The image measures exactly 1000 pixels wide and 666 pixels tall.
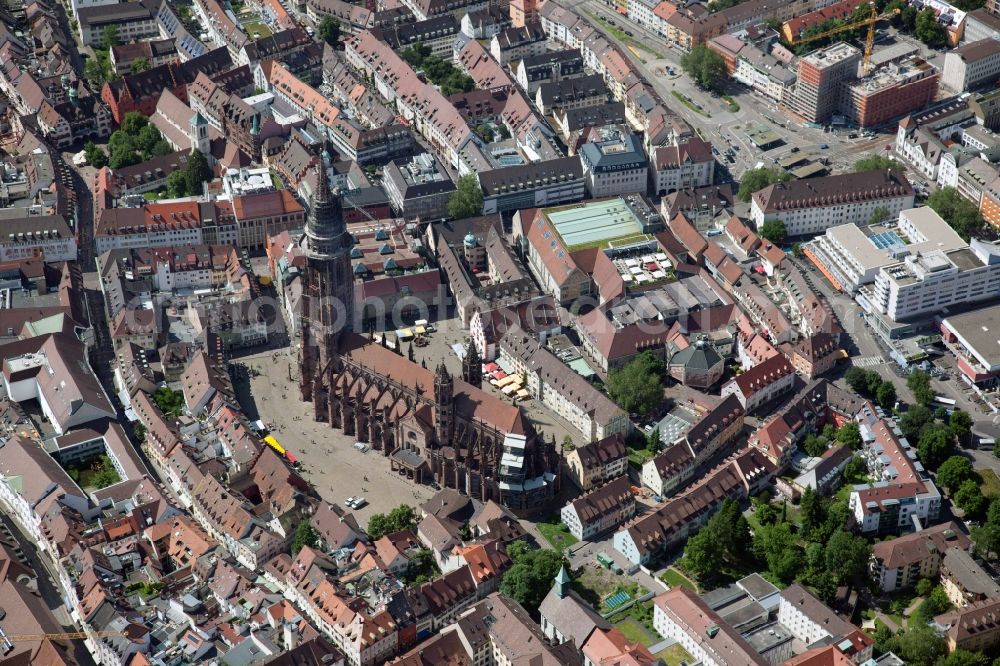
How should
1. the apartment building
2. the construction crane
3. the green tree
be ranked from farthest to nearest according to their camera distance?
1. the construction crane
2. the green tree
3. the apartment building

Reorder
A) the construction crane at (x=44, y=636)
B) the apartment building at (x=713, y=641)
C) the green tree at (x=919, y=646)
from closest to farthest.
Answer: the apartment building at (x=713, y=641), the green tree at (x=919, y=646), the construction crane at (x=44, y=636)

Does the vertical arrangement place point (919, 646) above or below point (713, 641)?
below

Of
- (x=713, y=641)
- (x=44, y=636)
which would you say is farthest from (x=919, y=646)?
(x=44, y=636)

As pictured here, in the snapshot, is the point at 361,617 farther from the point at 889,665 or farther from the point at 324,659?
the point at 889,665

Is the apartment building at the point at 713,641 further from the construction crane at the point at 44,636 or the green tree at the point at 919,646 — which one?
the construction crane at the point at 44,636

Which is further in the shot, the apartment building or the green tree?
the green tree

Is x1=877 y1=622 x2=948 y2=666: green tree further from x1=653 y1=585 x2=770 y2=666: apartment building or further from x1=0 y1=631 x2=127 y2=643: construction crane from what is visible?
x1=0 y1=631 x2=127 y2=643: construction crane

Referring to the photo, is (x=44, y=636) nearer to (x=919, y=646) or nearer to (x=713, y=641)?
(x=713, y=641)

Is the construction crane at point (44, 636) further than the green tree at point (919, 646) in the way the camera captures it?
Yes

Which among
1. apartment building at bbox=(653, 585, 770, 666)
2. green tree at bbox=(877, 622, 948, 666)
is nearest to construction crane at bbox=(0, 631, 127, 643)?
apartment building at bbox=(653, 585, 770, 666)

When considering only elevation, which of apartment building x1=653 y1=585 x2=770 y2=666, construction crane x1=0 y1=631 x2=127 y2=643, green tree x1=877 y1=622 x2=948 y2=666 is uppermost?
construction crane x1=0 y1=631 x2=127 y2=643

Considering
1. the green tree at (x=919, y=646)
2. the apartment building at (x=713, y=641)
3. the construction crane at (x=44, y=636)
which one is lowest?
the green tree at (x=919, y=646)

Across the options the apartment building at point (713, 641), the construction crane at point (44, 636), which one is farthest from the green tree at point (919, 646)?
the construction crane at point (44, 636)
